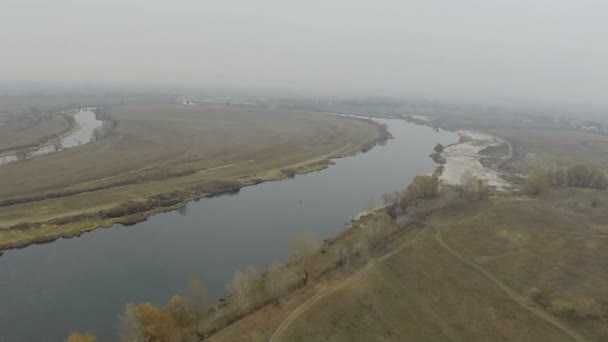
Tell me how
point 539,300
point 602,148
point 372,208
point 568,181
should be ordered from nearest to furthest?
point 539,300 → point 372,208 → point 568,181 → point 602,148

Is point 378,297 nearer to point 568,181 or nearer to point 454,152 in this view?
point 568,181

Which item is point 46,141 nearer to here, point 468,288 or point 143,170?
point 143,170

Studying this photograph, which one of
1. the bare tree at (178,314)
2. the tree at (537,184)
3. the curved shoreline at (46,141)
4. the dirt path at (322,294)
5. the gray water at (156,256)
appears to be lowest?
the gray water at (156,256)

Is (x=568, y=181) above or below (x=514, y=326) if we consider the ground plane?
above

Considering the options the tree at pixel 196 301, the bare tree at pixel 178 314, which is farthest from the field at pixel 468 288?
the bare tree at pixel 178 314

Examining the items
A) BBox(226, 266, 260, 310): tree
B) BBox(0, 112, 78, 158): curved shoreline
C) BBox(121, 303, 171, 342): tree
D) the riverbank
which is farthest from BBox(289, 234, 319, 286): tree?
BBox(0, 112, 78, 158): curved shoreline

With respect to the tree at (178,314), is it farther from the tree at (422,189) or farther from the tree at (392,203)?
the tree at (422,189)

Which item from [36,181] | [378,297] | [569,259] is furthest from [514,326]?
[36,181]
